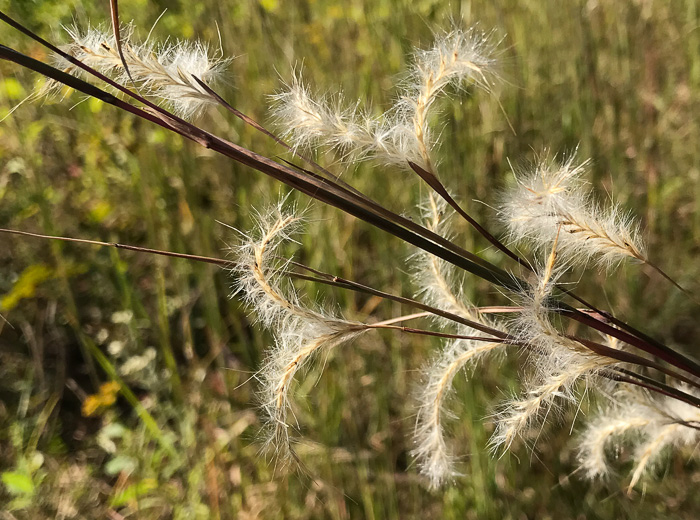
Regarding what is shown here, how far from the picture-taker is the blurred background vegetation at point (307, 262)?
104cm

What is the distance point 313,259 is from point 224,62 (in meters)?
0.73

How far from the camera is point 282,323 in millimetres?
471

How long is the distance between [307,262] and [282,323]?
2.92ft

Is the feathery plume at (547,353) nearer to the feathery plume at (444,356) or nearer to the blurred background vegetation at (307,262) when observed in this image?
the feathery plume at (444,356)

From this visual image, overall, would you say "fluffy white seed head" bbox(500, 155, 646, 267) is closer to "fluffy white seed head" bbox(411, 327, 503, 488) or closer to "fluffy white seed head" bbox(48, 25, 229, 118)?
"fluffy white seed head" bbox(411, 327, 503, 488)

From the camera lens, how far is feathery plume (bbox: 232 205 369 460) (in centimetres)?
46

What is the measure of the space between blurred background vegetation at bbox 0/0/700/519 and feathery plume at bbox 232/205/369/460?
1.61ft

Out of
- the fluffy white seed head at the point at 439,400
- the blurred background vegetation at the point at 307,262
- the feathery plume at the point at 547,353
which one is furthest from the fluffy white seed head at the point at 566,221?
the blurred background vegetation at the point at 307,262

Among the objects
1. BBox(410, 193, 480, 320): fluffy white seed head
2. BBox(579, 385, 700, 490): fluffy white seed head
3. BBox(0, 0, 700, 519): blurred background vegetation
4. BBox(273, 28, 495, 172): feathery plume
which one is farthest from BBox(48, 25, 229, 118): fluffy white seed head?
BBox(579, 385, 700, 490): fluffy white seed head

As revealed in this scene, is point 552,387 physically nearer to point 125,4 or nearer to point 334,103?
point 334,103

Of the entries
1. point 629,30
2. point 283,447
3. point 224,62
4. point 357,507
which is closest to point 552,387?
point 283,447

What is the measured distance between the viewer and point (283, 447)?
501mm

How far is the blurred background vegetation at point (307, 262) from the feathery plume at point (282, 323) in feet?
1.61

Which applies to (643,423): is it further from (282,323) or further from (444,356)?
(282,323)
